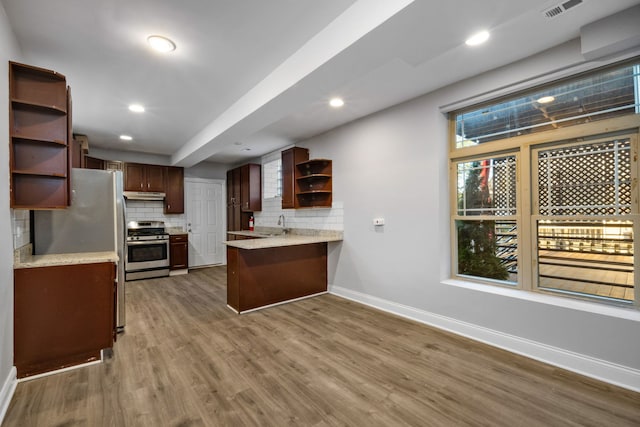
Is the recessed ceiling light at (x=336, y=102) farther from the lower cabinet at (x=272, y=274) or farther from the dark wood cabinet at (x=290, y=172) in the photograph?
the lower cabinet at (x=272, y=274)

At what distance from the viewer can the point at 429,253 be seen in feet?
10.5

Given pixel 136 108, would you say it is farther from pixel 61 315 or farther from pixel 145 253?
pixel 145 253

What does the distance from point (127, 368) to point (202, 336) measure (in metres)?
0.71

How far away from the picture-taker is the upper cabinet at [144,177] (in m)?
5.72

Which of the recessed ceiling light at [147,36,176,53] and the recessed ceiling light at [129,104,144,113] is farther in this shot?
the recessed ceiling light at [129,104,144,113]

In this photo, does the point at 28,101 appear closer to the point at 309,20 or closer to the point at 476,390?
the point at 309,20

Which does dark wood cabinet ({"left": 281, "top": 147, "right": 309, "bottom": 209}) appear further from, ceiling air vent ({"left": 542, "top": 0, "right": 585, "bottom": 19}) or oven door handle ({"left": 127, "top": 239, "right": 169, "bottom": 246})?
ceiling air vent ({"left": 542, "top": 0, "right": 585, "bottom": 19})

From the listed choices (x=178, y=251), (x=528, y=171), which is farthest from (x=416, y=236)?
(x=178, y=251)

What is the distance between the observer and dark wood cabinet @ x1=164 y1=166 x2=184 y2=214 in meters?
6.20

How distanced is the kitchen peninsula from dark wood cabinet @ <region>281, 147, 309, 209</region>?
873mm

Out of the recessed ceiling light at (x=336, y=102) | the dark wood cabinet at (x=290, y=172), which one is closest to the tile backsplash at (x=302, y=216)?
the dark wood cabinet at (x=290, y=172)

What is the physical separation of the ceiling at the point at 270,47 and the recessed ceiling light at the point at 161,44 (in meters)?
0.06

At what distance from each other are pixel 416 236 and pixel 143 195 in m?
5.31

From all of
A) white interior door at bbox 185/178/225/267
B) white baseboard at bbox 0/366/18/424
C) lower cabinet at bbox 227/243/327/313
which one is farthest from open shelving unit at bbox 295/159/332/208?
white baseboard at bbox 0/366/18/424
